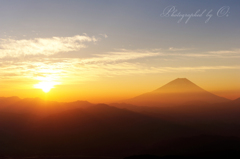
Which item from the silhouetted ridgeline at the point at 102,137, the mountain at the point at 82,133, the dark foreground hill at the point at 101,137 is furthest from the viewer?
the mountain at the point at 82,133

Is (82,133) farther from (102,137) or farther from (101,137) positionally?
(102,137)

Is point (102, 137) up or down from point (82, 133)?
down

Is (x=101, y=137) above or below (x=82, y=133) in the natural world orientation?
below

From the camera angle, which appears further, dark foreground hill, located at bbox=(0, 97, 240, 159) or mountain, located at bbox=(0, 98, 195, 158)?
mountain, located at bbox=(0, 98, 195, 158)

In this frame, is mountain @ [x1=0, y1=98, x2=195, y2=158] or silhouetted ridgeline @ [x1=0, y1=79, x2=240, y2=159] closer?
silhouetted ridgeline @ [x1=0, y1=79, x2=240, y2=159]

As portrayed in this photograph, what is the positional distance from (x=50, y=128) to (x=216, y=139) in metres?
89.4

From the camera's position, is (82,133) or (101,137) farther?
(82,133)

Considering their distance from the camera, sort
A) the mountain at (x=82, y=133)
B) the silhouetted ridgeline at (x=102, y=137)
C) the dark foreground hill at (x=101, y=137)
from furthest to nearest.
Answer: the mountain at (x=82, y=133)
the dark foreground hill at (x=101, y=137)
the silhouetted ridgeline at (x=102, y=137)

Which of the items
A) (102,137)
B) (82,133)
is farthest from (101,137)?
(82,133)

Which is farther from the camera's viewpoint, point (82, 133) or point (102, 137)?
point (82, 133)

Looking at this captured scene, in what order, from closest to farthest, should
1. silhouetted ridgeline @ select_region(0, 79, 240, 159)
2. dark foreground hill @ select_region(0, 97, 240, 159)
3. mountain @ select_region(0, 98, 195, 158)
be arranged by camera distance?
silhouetted ridgeline @ select_region(0, 79, 240, 159)
dark foreground hill @ select_region(0, 97, 240, 159)
mountain @ select_region(0, 98, 195, 158)

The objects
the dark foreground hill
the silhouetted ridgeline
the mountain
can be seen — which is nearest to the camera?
the silhouetted ridgeline

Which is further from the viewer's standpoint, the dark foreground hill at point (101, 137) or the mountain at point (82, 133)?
the mountain at point (82, 133)

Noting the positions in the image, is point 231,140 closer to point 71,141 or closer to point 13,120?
point 71,141
